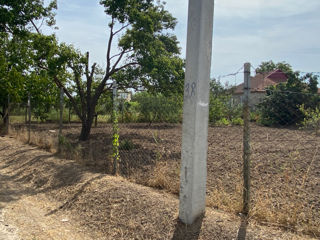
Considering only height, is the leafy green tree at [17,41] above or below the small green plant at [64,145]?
above

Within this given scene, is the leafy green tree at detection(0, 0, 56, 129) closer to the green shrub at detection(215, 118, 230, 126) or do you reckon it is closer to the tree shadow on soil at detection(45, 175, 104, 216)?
the tree shadow on soil at detection(45, 175, 104, 216)

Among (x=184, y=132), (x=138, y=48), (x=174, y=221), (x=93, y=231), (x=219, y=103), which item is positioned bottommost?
(x=93, y=231)

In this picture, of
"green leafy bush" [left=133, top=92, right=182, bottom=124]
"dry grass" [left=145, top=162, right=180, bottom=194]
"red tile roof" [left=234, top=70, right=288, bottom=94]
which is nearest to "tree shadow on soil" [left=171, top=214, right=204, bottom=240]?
"dry grass" [left=145, top=162, right=180, bottom=194]

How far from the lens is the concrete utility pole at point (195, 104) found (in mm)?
3629

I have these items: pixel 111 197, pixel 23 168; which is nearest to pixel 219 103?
pixel 23 168

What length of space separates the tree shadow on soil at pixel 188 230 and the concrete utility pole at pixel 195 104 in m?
0.06

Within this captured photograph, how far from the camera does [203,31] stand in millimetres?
3621

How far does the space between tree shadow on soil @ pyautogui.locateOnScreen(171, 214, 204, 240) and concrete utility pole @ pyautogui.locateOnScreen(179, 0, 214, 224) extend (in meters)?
A: 0.06

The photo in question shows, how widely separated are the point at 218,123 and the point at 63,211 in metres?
15.9

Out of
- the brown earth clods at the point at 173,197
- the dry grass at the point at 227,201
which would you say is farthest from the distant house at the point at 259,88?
the dry grass at the point at 227,201

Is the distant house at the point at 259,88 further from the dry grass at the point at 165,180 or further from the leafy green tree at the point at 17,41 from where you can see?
the leafy green tree at the point at 17,41

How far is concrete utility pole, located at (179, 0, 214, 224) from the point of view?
11.9 ft

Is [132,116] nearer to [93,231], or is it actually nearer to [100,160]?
[100,160]

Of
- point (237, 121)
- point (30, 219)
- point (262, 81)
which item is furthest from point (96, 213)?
point (237, 121)
